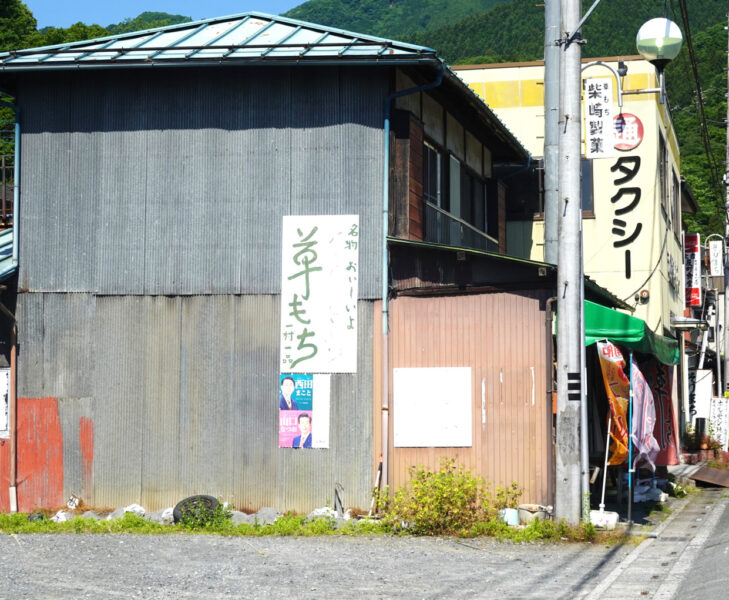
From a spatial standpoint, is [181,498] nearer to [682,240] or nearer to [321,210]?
[321,210]

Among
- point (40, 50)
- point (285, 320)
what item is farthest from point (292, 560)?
point (40, 50)

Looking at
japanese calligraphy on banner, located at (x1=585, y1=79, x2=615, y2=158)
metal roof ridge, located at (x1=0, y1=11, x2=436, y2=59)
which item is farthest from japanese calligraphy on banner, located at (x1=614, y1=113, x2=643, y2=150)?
metal roof ridge, located at (x1=0, y1=11, x2=436, y2=59)

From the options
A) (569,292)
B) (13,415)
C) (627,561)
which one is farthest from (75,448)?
(627,561)

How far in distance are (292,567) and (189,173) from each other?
702 centimetres

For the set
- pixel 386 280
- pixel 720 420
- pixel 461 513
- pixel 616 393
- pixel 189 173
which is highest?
pixel 189 173

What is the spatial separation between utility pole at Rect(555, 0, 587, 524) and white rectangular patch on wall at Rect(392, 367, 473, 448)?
61.6 inches

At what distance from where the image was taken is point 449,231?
18.9 meters

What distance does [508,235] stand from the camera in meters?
26.5

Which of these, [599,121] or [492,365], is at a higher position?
[599,121]

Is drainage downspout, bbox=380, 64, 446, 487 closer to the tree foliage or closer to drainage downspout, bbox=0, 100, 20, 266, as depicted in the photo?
drainage downspout, bbox=0, 100, 20, 266

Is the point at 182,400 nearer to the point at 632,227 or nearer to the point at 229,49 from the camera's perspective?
the point at 229,49

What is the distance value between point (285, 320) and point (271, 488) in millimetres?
2505

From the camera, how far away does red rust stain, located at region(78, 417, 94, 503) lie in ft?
50.7

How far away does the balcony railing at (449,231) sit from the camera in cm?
1749
